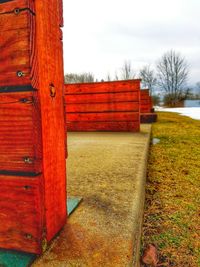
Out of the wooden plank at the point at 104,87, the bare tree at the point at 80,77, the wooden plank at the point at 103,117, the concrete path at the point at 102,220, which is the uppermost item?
the bare tree at the point at 80,77

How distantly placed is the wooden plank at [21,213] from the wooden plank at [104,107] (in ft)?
14.1

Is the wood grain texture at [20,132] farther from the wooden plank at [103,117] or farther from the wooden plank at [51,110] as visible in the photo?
the wooden plank at [103,117]

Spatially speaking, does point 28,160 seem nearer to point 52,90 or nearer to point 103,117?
point 52,90

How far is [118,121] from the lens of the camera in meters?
5.11

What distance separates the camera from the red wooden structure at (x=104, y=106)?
5.04 metres

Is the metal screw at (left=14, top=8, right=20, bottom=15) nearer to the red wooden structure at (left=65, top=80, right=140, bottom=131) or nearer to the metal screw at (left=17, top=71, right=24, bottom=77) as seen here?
the metal screw at (left=17, top=71, right=24, bottom=77)

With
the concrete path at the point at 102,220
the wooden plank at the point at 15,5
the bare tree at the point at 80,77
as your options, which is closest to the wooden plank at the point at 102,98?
the concrete path at the point at 102,220

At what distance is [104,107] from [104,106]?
0.02 meters

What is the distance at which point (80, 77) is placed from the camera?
35406 mm

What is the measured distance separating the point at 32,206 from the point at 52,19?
72 cm

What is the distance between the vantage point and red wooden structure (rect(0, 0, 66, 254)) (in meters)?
0.81

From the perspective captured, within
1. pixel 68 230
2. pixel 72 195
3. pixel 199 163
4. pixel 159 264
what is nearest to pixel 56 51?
pixel 68 230

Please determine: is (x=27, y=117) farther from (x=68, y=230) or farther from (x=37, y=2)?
(x=68, y=230)

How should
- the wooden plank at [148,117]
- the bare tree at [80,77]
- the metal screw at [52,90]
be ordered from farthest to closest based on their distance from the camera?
the bare tree at [80,77] → the wooden plank at [148,117] → the metal screw at [52,90]
